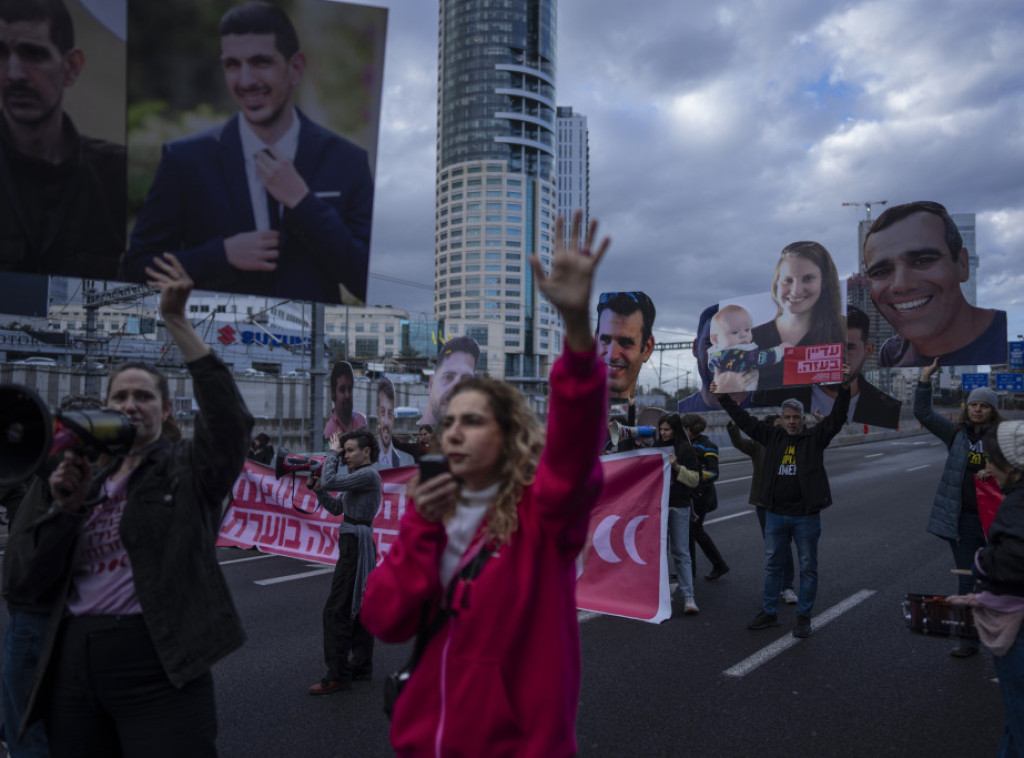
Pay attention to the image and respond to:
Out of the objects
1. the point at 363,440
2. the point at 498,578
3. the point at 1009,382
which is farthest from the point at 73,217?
the point at 1009,382

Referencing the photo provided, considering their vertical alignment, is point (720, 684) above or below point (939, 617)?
below

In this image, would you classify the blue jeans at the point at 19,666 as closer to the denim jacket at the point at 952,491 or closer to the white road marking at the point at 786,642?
the white road marking at the point at 786,642

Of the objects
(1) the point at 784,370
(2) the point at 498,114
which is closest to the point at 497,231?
(2) the point at 498,114

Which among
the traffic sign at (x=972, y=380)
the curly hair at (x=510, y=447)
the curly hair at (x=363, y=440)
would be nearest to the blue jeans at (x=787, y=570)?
the curly hair at (x=363, y=440)

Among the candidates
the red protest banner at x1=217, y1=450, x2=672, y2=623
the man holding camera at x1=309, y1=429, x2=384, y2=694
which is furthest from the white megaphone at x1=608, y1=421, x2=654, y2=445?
the man holding camera at x1=309, y1=429, x2=384, y2=694

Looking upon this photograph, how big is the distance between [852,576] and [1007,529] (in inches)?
220

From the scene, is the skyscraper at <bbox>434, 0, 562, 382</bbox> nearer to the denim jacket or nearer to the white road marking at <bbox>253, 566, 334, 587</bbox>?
the white road marking at <bbox>253, 566, 334, 587</bbox>

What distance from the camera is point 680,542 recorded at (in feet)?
24.6

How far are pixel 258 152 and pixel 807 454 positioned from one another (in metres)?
5.19

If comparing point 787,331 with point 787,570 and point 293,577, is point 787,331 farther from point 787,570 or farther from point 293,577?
point 293,577

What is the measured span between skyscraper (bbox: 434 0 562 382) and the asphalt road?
124 meters

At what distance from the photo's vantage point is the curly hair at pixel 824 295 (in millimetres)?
9500

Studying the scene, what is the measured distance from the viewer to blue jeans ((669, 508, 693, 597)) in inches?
288

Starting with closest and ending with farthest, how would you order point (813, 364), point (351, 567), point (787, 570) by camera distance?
point (351, 567), point (787, 570), point (813, 364)
